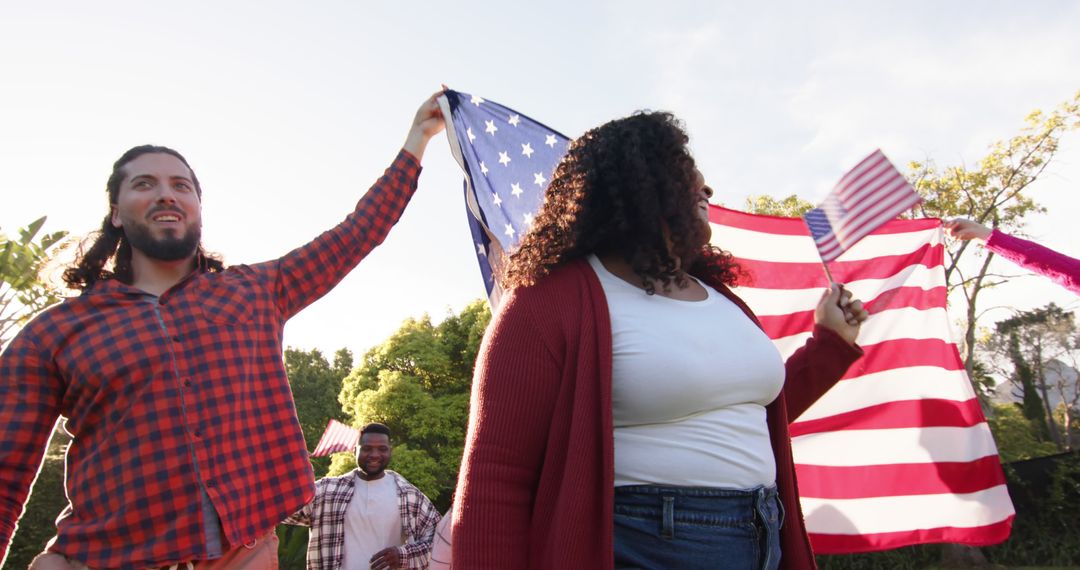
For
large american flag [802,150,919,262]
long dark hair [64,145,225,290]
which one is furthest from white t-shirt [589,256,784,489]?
long dark hair [64,145,225,290]

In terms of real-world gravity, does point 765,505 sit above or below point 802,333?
below

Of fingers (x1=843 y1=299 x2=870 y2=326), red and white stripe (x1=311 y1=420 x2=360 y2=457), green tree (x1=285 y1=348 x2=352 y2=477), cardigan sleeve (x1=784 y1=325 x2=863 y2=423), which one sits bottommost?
cardigan sleeve (x1=784 y1=325 x2=863 y2=423)

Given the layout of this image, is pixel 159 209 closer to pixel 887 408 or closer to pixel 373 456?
pixel 887 408

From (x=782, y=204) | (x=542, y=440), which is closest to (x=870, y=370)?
→ (x=542, y=440)

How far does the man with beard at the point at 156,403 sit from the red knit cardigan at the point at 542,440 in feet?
2.82

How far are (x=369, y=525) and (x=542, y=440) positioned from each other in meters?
4.87

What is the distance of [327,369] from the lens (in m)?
44.8

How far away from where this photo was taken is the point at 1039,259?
13.7 feet

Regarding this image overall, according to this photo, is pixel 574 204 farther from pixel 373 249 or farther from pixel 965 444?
pixel 965 444

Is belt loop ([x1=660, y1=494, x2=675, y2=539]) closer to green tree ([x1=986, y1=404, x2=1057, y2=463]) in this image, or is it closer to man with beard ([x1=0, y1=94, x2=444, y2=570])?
man with beard ([x1=0, y1=94, x2=444, y2=570])

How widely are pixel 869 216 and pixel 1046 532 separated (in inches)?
681

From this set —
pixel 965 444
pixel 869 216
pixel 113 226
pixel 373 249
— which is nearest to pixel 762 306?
pixel 965 444

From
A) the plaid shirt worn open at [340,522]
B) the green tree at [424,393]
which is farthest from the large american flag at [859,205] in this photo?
the green tree at [424,393]

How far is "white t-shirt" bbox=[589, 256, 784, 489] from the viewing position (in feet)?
6.40
